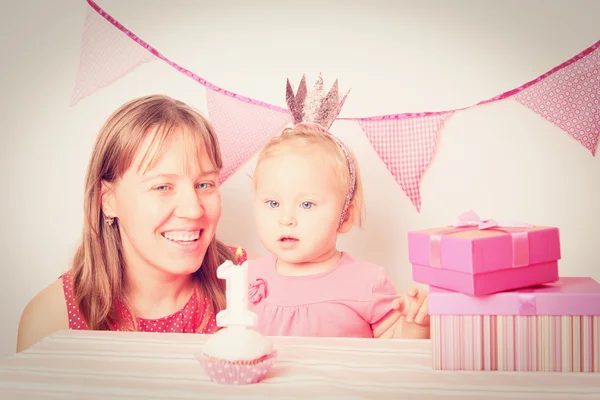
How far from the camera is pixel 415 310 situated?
1359 mm

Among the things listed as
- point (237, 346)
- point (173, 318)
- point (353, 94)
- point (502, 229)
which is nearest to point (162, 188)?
point (173, 318)

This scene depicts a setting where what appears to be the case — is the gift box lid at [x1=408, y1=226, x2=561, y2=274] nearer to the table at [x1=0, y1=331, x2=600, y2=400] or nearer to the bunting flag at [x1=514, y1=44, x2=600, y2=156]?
the table at [x1=0, y1=331, x2=600, y2=400]

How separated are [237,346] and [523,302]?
1.55ft

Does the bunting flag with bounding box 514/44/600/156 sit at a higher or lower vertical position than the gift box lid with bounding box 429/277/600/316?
higher

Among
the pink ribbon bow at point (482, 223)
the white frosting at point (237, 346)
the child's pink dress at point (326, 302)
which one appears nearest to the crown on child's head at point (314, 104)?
the child's pink dress at point (326, 302)

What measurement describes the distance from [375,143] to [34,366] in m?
1.12

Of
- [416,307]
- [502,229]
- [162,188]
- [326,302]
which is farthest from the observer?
[162,188]

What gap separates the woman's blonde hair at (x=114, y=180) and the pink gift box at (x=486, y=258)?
0.75m

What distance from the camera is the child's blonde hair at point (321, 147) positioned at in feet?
5.15

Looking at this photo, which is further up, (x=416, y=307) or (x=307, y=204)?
(x=307, y=204)

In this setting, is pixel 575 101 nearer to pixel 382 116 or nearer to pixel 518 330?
pixel 382 116

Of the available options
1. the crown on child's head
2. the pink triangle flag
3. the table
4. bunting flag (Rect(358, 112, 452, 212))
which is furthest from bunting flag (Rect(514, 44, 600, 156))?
the pink triangle flag

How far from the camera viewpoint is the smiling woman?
1674mm

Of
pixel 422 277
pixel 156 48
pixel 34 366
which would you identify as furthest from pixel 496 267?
pixel 156 48
